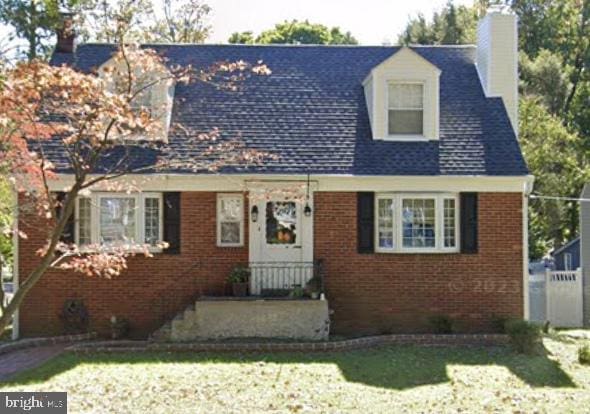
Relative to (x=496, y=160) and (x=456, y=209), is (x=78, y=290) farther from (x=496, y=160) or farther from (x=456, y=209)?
(x=496, y=160)

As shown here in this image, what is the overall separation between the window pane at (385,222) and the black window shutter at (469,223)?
155cm

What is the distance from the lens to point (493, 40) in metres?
17.6

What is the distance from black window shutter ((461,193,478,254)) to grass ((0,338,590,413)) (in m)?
2.68

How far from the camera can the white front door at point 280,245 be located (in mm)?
16062

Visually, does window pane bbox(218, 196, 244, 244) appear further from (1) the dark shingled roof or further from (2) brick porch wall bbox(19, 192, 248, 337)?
(1) the dark shingled roof

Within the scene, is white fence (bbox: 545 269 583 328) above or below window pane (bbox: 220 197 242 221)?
below

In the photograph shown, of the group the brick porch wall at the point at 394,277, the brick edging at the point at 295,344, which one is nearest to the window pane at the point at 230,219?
the brick porch wall at the point at 394,277

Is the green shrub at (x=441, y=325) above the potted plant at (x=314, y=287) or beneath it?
beneath

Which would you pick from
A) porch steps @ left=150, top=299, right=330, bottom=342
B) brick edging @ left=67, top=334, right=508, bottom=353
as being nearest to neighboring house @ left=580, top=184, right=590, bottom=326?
brick edging @ left=67, top=334, right=508, bottom=353

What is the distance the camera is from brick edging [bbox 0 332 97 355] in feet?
47.5

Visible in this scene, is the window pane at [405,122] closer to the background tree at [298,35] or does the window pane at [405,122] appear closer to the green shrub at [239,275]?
Answer: the green shrub at [239,275]

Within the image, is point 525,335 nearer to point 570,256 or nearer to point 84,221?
point 84,221

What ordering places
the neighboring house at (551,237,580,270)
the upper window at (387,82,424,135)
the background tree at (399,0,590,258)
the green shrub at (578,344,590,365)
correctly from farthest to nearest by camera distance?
the background tree at (399,0,590,258), the neighboring house at (551,237,580,270), the upper window at (387,82,424,135), the green shrub at (578,344,590,365)

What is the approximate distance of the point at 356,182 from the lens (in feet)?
52.5
